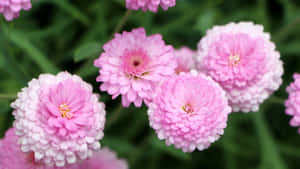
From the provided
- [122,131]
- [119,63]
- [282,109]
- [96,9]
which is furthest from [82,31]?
[282,109]

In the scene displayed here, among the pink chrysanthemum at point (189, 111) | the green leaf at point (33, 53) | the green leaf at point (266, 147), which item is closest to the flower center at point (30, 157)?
the green leaf at point (33, 53)

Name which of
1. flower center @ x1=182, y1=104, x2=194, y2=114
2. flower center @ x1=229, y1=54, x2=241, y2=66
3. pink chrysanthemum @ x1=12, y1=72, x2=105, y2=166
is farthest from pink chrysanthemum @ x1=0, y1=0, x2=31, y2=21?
flower center @ x1=229, y1=54, x2=241, y2=66

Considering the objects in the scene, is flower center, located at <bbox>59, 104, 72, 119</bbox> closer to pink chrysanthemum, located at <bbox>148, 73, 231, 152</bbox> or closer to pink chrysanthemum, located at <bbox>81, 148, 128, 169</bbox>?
pink chrysanthemum, located at <bbox>148, 73, 231, 152</bbox>

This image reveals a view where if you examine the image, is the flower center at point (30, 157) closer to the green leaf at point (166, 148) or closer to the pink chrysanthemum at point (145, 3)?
the green leaf at point (166, 148)

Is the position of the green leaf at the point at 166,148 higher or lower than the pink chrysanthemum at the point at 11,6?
lower

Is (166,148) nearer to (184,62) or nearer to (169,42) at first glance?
(184,62)

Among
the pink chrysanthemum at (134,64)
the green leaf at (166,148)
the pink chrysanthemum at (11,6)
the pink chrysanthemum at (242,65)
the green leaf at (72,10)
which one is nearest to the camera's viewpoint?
the pink chrysanthemum at (11,6)
